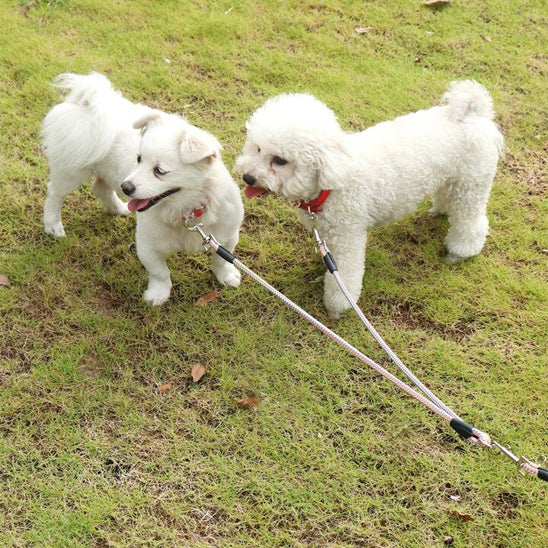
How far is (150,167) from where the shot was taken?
244 cm

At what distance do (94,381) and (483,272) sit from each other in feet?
8.35

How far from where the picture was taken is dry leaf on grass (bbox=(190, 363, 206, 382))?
2.93 meters

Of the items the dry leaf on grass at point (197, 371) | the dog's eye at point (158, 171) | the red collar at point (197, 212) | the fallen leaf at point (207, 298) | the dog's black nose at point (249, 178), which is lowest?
the dry leaf on grass at point (197, 371)

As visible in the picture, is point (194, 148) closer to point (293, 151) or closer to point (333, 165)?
point (293, 151)

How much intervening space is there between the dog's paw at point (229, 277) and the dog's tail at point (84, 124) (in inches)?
39.7

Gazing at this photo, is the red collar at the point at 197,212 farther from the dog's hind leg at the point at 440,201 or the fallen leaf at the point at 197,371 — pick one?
the dog's hind leg at the point at 440,201

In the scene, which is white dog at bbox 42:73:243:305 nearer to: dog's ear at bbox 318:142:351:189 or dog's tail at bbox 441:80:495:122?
dog's ear at bbox 318:142:351:189

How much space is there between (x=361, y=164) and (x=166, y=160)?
1098 mm

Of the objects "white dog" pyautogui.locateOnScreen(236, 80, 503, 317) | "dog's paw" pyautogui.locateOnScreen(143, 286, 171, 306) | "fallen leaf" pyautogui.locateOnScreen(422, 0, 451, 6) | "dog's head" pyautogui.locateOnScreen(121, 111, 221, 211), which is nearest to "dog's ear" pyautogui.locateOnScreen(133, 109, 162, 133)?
"dog's head" pyautogui.locateOnScreen(121, 111, 221, 211)

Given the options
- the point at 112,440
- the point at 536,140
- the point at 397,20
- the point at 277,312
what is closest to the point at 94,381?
the point at 112,440

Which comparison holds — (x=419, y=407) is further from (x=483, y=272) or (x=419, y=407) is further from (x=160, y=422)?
(x=160, y=422)

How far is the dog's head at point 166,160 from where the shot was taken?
93.3 inches

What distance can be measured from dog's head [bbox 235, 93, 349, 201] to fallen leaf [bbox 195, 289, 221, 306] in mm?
865

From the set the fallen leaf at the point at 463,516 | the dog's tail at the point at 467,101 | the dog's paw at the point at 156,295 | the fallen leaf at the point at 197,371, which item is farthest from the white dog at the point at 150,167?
the fallen leaf at the point at 463,516
